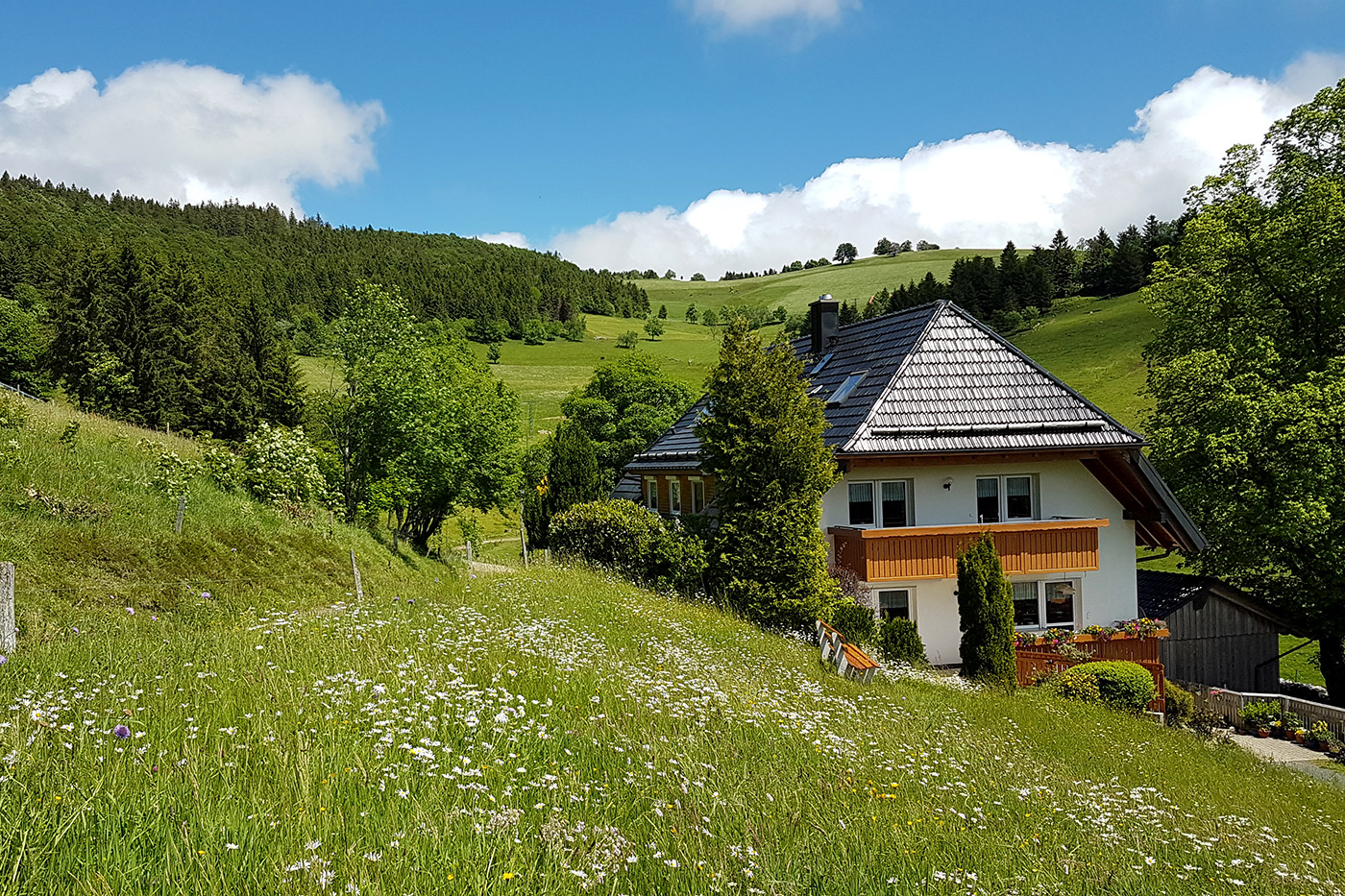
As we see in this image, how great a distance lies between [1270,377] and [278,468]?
81.8ft

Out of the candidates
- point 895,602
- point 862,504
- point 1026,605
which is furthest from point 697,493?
point 1026,605

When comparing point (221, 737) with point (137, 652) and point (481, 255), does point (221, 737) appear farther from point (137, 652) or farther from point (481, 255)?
point (481, 255)

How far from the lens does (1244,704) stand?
18875 mm

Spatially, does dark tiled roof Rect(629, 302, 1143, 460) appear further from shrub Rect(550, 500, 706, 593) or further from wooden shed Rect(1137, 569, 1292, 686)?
wooden shed Rect(1137, 569, 1292, 686)

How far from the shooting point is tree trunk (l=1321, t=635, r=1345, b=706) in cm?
2233

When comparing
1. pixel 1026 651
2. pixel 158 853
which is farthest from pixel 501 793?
pixel 1026 651

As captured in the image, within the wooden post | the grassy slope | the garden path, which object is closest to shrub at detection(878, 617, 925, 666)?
the garden path

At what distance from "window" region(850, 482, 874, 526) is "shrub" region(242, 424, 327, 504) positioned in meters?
12.8

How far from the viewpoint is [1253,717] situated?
732 inches

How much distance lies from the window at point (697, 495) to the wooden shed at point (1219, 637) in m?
12.6

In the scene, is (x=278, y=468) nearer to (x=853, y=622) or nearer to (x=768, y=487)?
(x=768, y=487)

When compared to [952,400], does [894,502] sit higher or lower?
lower

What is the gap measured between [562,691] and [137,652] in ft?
10.6

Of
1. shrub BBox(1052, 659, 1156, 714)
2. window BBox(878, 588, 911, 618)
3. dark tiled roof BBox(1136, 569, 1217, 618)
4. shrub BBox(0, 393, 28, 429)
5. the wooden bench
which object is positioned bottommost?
shrub BBox(1052, 659, 1156, 714)
